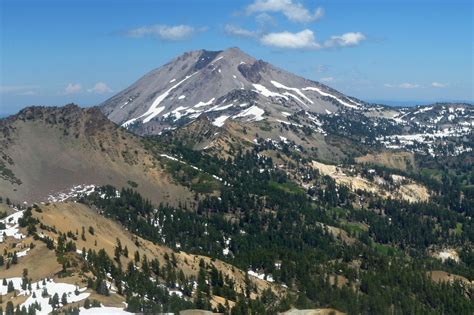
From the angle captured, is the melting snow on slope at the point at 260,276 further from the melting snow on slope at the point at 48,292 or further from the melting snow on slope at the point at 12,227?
the melting snow on slope at the point at 48,292

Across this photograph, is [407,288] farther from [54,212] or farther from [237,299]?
[54,212]

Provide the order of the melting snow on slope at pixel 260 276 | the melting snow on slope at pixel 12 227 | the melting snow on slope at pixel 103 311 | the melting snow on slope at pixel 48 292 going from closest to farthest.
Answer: the melting snow on slope at pixel 103 311 → the melting snow on slope at pixel 48 292 → the melting snow on slope at pixel 12 227 → the melting snow on slope at pixel 260 276

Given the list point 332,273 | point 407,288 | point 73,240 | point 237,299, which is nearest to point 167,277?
point 237,299

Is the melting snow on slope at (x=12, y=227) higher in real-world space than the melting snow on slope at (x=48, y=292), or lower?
higher

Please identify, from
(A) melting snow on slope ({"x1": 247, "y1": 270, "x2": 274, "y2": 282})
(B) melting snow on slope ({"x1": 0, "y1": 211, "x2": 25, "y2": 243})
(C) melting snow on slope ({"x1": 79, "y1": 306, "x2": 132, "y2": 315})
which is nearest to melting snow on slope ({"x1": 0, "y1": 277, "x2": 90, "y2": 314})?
(C) melting snow on slope ({"x1": 79, "y1": 306, "x2": 132, "y2": 315})

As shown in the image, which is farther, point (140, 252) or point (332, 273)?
point (332, 273)

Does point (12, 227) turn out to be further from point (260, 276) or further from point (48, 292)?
point (260, 276)

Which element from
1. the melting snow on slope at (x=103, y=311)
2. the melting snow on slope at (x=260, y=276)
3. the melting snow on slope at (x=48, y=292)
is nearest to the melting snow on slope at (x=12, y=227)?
the melting snow on slope at (x=48, y=292)

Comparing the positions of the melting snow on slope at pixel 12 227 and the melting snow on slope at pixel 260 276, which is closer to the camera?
the melting snow on slope at pixel 12 227

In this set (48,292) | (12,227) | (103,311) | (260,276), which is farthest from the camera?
(260,276)

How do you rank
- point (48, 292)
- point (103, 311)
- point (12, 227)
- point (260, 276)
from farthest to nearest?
point (260, 276)
point (12, 227)
point (48, 292)
point (103, 311)

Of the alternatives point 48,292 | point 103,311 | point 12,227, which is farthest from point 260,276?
point 103,311
